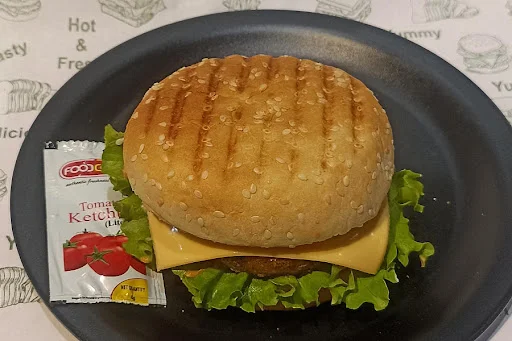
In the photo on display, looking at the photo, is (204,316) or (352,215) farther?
(204,316)

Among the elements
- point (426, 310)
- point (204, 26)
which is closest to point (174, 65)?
point (204, 26)

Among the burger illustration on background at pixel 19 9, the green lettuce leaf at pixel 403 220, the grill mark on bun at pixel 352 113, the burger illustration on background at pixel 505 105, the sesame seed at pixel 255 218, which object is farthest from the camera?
the burger illustration on background at pixel 19 9

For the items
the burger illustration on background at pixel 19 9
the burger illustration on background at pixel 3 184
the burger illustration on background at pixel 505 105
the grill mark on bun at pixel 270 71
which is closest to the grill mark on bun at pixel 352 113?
the grill mark on bun at pixel 270 71

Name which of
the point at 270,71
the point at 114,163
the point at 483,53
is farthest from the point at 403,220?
the point at 483,53

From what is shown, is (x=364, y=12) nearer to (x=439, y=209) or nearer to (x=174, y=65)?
(x=174, y=65)

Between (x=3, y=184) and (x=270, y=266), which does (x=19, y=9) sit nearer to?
(x=3, y=184)

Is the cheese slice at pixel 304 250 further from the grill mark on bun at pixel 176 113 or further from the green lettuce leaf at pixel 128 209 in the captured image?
the grill mark on bun at pixel 176 113

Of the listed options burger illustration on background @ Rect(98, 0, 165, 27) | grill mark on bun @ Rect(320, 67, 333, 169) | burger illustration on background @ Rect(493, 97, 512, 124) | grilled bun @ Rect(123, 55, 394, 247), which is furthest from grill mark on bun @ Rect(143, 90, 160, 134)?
burger illustration on background @ Rect(493, 97, 512, 124)

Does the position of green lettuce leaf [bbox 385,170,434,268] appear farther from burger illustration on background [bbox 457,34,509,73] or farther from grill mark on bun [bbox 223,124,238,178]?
burger illustration on background [bbox 457,34,509,73]
